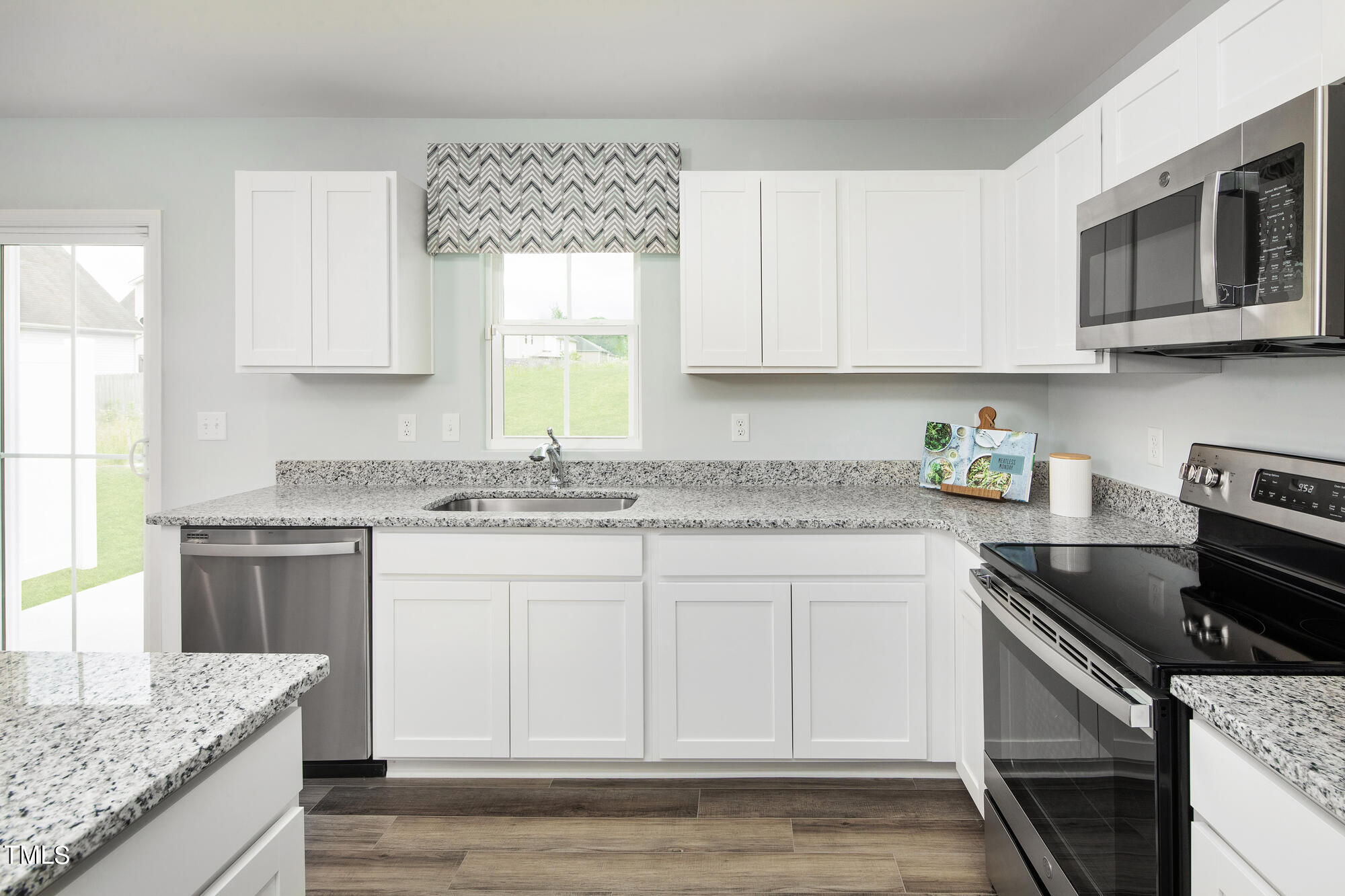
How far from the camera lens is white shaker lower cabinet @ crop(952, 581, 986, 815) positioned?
205 cm

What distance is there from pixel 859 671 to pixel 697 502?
2.45 ft

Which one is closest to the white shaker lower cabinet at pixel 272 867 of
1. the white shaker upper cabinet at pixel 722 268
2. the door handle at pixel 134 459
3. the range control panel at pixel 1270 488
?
the range control panel at pixel 1270 488

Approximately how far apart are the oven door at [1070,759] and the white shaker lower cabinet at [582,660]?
1041 millimetres

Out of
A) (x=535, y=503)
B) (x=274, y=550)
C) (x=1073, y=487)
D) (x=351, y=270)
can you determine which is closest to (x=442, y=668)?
(x=274, y=550)

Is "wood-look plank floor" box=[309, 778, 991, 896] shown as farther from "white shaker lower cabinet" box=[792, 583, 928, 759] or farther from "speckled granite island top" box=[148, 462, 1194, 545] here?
"speckled granite island top" box=[148, 462, 1194, 545]

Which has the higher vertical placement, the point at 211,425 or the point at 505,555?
the point at 211,425

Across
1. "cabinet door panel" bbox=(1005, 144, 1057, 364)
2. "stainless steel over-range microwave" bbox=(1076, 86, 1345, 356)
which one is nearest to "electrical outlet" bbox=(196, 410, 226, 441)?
"cabinet door panel" bbox=(1005, 144, 1057, 364)

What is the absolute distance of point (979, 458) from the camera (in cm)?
267

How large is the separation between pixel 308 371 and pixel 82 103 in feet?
4.56

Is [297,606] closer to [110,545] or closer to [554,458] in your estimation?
[554,458]

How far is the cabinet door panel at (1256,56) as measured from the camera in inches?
49.6

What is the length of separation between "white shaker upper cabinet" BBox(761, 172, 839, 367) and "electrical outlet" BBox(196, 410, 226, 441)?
2169 millimetres

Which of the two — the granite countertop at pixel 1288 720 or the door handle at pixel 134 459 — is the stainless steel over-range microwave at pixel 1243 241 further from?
the door handle at pixel 134 459

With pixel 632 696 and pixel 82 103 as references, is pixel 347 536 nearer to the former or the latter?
pixel 632 696
